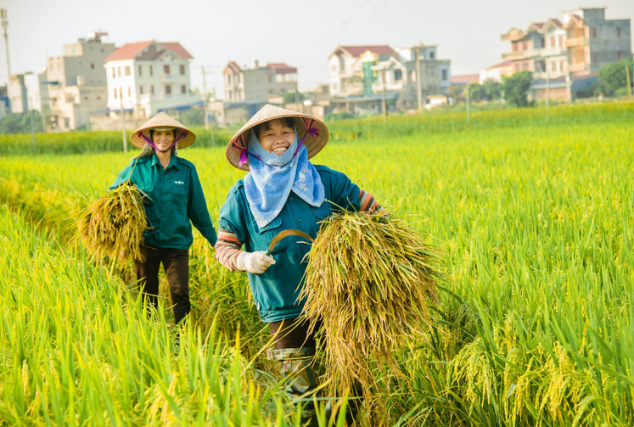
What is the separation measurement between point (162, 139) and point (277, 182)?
155 cm

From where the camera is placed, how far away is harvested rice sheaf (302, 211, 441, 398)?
6.74 feet

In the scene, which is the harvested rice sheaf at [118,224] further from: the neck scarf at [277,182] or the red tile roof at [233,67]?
the red tile roof at [233,67]

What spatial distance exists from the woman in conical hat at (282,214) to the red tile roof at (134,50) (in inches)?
2033

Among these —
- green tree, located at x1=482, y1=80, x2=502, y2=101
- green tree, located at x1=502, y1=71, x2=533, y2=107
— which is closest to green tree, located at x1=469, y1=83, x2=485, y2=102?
green tree, located at x1=482, y1=80, x2=502, y2=101

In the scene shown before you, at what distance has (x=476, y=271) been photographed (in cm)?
310

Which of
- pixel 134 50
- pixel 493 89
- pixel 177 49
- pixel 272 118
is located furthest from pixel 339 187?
pixel 177 49

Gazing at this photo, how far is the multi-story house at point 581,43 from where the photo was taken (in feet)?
166

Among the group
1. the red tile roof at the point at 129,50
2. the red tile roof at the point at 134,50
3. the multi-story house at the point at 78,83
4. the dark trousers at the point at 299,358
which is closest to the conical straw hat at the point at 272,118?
the dark trousers at the point at 299,358

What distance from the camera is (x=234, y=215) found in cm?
251

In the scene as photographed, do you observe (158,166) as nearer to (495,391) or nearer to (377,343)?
(377,343)

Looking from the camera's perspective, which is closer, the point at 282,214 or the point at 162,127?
the point at 282,214

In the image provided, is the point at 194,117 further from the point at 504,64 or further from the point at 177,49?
the point at 504,64

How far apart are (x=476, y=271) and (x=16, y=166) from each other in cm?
981

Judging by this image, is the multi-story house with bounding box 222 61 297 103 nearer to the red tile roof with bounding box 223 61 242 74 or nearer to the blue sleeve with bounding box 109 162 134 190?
the red tile roof with bounding box 223 61 242 74
